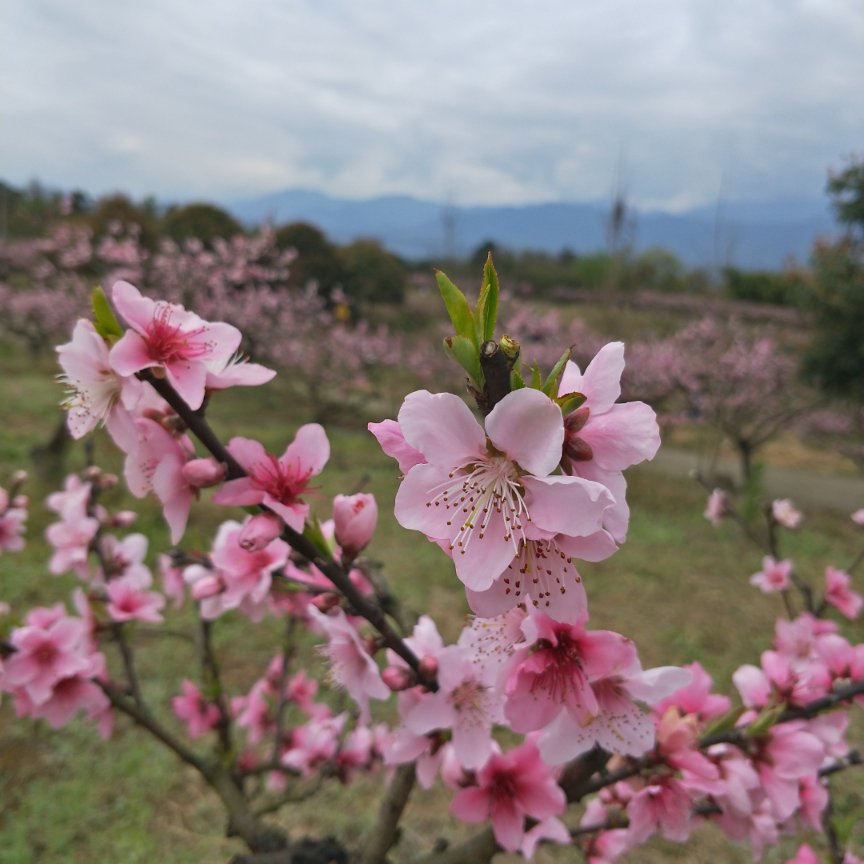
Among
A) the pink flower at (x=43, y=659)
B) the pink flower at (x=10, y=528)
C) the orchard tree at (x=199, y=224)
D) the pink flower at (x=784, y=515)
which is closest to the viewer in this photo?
the pink flower at (x=43, y=659)

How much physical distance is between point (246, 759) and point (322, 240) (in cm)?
1686

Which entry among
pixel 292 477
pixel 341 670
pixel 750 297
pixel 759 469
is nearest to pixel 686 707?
pixel 341 670

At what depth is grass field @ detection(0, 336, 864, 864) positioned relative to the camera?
2.56 m

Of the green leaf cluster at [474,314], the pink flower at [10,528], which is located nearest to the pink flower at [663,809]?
the green leaf cluster at [474,314]

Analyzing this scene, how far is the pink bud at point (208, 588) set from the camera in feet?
3.74

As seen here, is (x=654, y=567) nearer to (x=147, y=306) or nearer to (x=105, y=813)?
(x=105, y=813)

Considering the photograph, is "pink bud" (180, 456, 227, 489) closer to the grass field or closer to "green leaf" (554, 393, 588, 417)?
the grass field

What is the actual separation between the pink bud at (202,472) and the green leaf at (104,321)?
0.17 m

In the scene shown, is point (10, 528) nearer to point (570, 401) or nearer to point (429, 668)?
point (429, 668)

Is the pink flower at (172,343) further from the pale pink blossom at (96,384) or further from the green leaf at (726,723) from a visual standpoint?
the green leaf at (726,723)

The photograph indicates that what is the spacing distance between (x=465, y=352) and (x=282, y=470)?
0.32m

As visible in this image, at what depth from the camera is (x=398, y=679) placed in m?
0.86

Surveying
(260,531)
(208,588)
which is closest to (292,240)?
(208,588)

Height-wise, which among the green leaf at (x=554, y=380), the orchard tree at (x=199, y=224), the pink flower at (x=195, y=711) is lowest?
the pink flower at (x=195, y=711)
